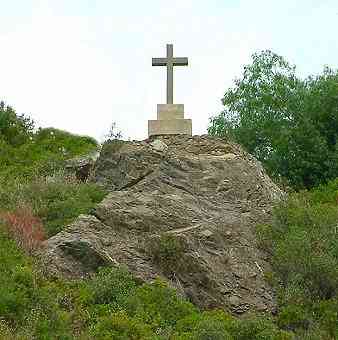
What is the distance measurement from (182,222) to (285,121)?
530 inches

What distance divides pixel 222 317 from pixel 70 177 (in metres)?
7.01

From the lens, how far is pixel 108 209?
1485cm

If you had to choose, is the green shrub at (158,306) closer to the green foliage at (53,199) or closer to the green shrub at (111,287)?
the green shrub at (111,287)

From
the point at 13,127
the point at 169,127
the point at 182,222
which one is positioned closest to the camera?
the point at 182,222

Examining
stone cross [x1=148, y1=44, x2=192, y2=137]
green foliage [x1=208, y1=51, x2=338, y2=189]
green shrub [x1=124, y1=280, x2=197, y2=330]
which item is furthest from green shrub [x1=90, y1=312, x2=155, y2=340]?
green foliage [x1=208, y1=51, x2=338, y2=189]

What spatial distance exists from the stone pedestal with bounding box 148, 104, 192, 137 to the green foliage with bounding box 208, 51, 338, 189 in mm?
4312

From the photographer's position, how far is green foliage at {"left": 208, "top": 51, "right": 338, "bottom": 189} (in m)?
25.4

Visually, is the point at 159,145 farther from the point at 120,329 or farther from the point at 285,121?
the point at 285,121

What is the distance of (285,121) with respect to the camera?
27.9 m

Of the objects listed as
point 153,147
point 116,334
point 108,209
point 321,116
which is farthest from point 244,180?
point 321,116

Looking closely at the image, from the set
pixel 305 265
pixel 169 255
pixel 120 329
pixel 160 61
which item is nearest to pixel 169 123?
pixel 160 61

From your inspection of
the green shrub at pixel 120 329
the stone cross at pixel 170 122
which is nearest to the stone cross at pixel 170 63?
the stone cross at pixel 170 122

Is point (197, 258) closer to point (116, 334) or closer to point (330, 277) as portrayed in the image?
point (330, 277)

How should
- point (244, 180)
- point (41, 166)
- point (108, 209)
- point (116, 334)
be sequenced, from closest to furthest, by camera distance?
point (116, 334) → point (108, 209) → point (244, 180) → point (41, 166)
